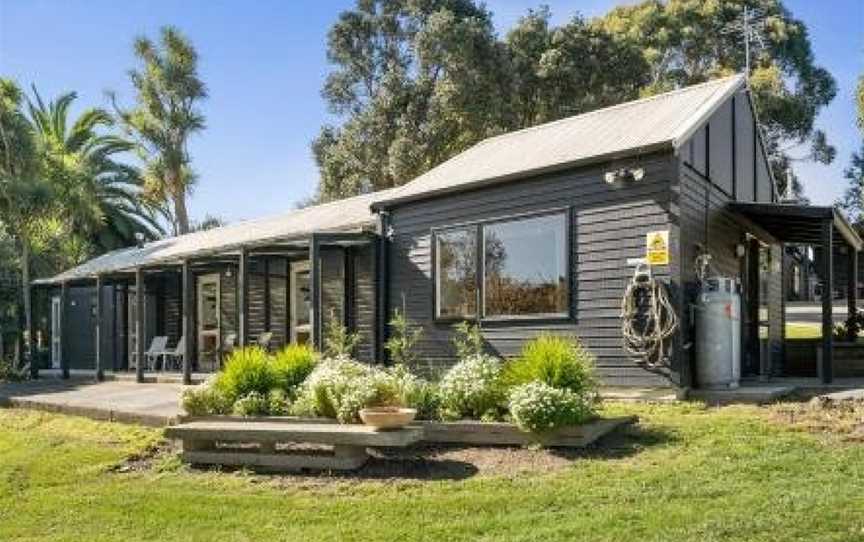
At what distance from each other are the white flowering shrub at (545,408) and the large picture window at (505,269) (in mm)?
3424

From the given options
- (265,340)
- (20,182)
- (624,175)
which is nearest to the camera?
(624,175)

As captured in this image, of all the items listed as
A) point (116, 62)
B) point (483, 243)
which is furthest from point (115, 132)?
point (483, 243)

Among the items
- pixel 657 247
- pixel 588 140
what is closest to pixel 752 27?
pixel 588 140

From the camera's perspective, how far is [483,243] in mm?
11953

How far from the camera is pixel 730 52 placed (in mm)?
31219

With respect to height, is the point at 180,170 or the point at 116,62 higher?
the point at 116,62

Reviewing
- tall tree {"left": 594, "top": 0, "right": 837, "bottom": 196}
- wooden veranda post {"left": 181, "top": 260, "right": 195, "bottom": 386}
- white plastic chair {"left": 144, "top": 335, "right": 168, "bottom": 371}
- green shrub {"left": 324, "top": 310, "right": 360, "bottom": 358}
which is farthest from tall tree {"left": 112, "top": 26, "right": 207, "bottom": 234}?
green shrub {"left": 324, "top": 310, "right": 360, "bottom": 358}

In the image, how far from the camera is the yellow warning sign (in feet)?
32.4

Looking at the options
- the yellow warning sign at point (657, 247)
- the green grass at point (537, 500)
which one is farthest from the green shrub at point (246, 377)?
the yellow warning sign at point (657, 247)

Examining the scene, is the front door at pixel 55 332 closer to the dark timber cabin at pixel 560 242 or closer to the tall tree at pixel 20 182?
the tall tree at pixel 20 182

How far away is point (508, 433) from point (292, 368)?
288 centimetres

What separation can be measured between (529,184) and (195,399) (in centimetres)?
474

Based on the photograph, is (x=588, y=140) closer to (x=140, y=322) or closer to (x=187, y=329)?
(x=187, y=329)

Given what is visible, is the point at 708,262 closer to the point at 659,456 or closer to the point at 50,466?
the point at 659,456
